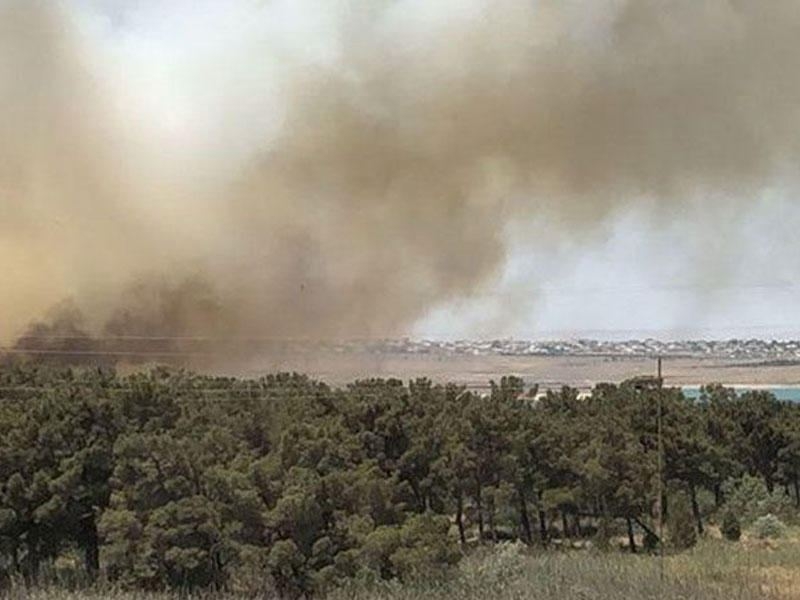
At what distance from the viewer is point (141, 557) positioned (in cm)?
2592

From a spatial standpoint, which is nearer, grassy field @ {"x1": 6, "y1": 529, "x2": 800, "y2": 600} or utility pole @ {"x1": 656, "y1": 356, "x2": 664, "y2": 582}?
grassy field @ {"x1": 6, "y1": 529, "x2": 800, "y2": 600}

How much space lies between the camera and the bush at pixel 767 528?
3791 cm

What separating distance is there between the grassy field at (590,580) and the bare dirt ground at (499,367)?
23.4ft

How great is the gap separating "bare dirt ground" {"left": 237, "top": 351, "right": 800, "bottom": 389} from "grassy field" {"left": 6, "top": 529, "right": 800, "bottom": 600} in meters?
7.13

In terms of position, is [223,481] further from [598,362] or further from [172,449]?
[598,362]

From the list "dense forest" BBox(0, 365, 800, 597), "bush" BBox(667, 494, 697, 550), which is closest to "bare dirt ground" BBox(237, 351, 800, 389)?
"dense forest" BBox(0, 365, 800, 597)

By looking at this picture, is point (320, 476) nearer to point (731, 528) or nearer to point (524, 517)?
point (524, 517)

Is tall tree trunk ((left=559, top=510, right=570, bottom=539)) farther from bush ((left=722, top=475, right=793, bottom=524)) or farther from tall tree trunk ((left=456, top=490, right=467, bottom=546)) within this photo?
bush ((left=722, top=475, right=793, bottom=524))

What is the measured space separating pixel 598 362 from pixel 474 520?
682cm

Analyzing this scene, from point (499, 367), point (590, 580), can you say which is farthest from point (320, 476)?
point (499, 367)

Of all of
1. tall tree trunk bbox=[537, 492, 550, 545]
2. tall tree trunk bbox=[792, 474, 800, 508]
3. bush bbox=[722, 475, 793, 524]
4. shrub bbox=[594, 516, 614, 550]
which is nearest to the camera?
shrub bbox=[594, 516, 614, 550]

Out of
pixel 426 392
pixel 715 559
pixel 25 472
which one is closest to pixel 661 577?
pixel 715 559

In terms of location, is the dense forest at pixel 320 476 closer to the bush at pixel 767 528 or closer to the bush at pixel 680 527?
the bush at pixel 680 527

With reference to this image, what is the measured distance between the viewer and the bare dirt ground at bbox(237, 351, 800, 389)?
35625 millimetres
